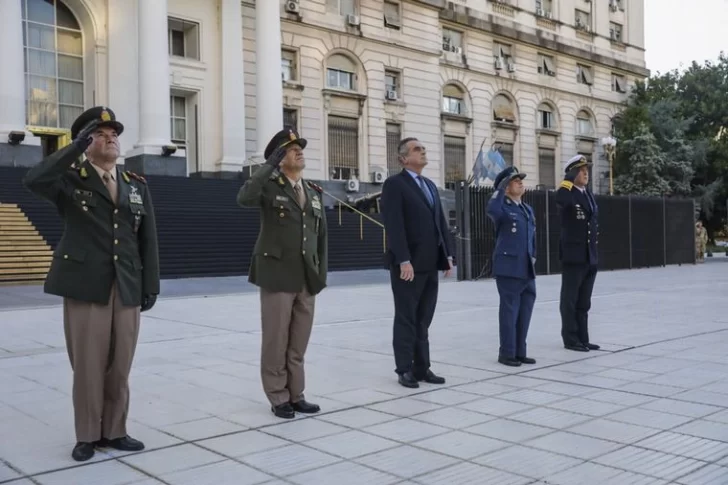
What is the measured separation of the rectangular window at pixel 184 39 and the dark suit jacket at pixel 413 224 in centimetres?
2598

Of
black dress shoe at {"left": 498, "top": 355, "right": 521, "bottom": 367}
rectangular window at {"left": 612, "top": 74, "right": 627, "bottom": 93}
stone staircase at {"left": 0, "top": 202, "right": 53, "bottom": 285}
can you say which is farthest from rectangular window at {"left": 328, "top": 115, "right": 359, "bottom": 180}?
black dress shoe at {"left": 498, "top": 355, "right": 521, "bottom": 367}

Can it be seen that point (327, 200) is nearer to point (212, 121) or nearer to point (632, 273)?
point (212, 121)

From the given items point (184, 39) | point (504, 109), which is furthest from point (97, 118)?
point (504, 109)

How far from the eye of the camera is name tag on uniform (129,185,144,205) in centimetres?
470

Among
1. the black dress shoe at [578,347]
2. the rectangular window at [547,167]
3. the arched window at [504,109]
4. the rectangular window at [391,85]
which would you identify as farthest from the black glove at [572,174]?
the rectangular window at [547,167]

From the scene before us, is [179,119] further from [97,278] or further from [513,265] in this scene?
[97,278]

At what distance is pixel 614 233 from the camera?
24.4 meters

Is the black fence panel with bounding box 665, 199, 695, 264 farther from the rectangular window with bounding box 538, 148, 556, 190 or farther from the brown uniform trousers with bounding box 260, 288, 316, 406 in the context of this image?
the brown uniform trousers with bounding box 260, 288, 316, 406

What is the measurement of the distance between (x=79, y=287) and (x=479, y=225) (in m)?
16.1

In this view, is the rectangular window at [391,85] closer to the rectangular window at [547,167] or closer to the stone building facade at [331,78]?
the stone building facade at [331,78]

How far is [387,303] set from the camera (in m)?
13.7

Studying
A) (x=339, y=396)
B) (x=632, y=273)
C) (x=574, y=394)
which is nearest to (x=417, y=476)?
(x=339, y=396)

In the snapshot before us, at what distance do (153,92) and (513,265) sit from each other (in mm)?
21831

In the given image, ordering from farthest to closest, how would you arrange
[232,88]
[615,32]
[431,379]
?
[615,32] < [232,88] < [431,379]
